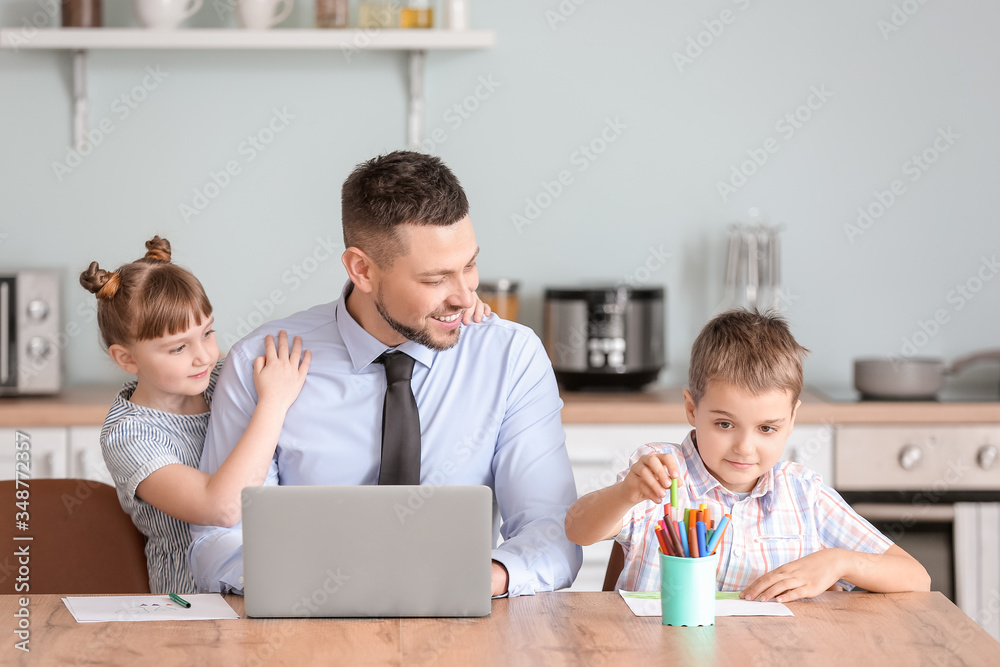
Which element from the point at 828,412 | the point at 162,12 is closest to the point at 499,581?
the point at 828,412

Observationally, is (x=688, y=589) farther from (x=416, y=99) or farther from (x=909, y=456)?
(x=416, y=99)

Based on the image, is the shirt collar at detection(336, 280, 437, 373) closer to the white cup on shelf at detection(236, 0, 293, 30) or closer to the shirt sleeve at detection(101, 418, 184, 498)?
the shirt sleeve at detection(101, 418, 184, 498)

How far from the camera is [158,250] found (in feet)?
5.79

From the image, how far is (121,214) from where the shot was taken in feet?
9.78

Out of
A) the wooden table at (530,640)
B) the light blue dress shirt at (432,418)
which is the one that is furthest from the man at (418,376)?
the wooden table at (530,640)

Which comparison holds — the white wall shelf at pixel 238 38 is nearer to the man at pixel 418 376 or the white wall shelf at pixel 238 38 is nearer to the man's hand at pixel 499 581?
the man at pixel 418 376

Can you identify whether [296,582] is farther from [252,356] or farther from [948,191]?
[948,191]

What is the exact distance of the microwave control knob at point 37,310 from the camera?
8.65 ft

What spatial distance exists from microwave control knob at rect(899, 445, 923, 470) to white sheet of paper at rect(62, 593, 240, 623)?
1.85m

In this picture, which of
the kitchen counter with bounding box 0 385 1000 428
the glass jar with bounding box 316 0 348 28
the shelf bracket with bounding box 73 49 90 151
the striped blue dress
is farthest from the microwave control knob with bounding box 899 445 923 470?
the shelf bracket with bounding box 73 49 90 151

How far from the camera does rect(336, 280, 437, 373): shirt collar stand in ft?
5.45

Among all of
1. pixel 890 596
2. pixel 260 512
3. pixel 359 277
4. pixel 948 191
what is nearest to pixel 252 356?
pixel 359 277

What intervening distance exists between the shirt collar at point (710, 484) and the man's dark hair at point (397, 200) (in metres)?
0.54

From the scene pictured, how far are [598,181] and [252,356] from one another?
163 cm
